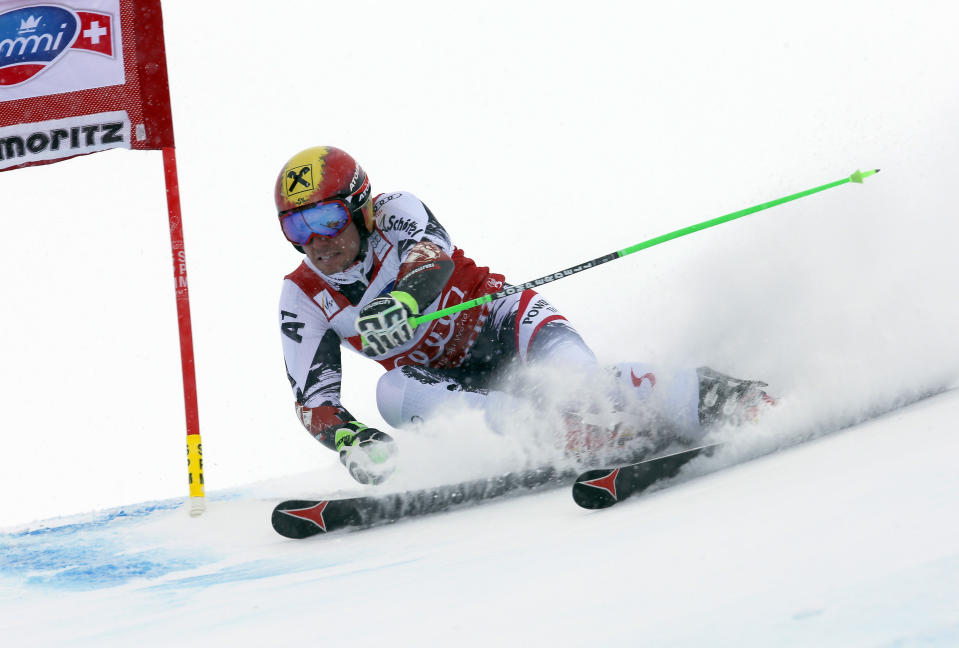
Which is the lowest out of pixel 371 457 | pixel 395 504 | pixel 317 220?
pixel 395 504

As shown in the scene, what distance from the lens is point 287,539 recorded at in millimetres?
3559

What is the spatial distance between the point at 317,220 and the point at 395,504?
1.24 m

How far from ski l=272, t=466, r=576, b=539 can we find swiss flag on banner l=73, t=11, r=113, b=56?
9.75 ft

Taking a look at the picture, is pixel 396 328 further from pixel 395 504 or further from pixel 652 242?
pixel 652 242

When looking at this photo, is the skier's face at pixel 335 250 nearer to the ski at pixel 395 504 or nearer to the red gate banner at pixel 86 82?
the ski at pixel 395 504

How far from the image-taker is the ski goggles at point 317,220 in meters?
3.86

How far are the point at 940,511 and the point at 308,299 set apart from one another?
9.51 ft

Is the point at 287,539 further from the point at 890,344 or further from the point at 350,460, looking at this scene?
the point at 890,344

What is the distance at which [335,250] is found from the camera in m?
3.96

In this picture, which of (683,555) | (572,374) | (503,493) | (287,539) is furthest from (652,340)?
(683,555)

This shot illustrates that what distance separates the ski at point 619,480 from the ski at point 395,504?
0.59 m

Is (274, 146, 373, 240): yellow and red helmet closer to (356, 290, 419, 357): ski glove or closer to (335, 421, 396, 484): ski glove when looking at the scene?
(356, 290, 419, 357): ski glove

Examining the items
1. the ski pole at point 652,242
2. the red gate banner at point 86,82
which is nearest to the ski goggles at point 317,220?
the ski pole at point 652,242

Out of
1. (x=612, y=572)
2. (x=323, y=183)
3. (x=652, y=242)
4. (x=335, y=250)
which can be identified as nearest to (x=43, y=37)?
(x=323, y=183)
